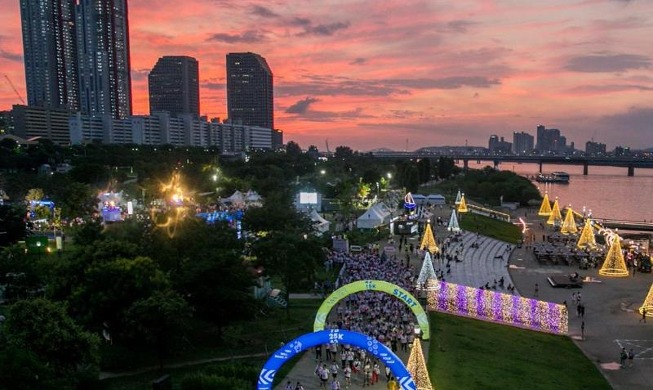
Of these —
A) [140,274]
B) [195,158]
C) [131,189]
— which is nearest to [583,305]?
[140,274]

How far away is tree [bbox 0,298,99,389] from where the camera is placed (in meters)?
18.3

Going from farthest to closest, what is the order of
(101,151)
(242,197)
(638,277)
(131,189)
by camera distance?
1. (101,151)
2. (131,189)
3. (242,197)
4. (638,277)

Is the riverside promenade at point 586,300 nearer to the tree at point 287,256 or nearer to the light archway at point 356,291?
the light archway at point 356,291

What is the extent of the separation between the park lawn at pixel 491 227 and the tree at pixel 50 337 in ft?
189

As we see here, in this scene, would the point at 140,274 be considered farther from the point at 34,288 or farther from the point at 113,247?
the point at 34,288

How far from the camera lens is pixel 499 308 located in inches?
1383

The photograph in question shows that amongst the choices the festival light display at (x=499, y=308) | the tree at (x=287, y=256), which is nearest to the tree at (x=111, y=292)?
the tree at (x=287, y=256)

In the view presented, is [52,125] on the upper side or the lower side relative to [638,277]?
upper

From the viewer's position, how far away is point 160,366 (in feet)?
77.6

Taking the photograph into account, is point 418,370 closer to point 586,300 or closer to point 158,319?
point 158,319

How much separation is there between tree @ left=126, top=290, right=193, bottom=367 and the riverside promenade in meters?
5.28

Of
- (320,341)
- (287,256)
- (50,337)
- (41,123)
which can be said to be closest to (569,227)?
(287,256)

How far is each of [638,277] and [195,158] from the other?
10051 centimetres

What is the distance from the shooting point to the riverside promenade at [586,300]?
2594cm
